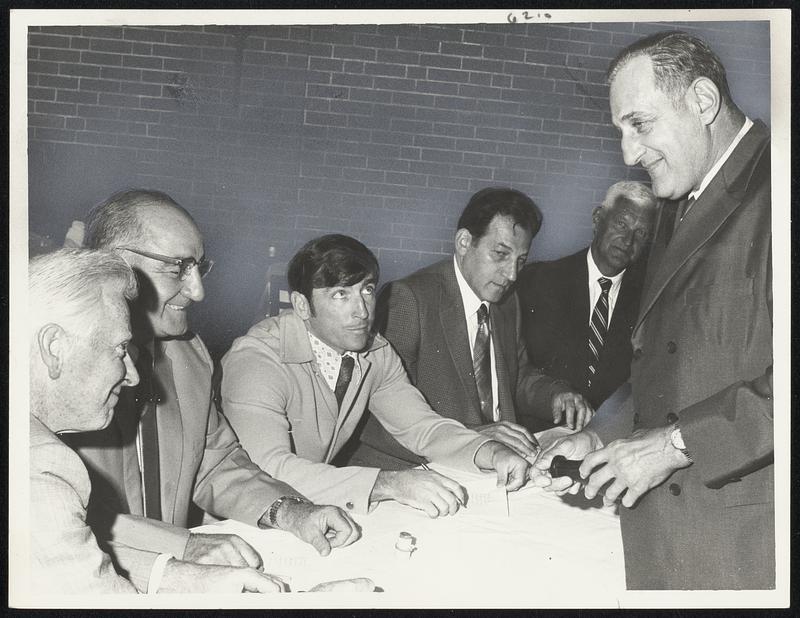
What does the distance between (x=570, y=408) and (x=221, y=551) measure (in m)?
1.10

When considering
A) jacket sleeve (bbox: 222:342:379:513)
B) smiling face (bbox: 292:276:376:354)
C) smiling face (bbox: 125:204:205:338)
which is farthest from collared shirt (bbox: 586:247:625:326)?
smiling face (bbox: 125:204:205:338)

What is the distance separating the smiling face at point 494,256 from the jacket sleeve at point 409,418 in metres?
0.34

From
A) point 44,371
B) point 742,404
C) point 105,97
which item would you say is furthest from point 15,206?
point 742,404

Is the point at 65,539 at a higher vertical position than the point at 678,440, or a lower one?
lower

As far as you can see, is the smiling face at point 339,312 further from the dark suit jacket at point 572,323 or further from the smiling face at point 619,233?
the smiling face at point 619,233

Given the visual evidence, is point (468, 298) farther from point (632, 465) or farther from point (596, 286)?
point (632, 465)

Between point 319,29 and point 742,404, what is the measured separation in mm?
1565

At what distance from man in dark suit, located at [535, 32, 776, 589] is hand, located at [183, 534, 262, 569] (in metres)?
0.85

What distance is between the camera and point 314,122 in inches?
89.0

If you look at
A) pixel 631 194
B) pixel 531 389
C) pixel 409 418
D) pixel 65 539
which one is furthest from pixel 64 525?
pixel 631 194

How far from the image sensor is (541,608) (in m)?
2.21

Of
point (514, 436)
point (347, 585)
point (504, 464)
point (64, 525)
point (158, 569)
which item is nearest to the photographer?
point (64, 525)

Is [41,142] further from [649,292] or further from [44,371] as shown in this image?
[649,292]

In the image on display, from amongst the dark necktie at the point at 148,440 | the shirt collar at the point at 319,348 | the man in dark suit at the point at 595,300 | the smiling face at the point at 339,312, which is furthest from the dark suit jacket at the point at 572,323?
the dark necktie at the point at 148,440
